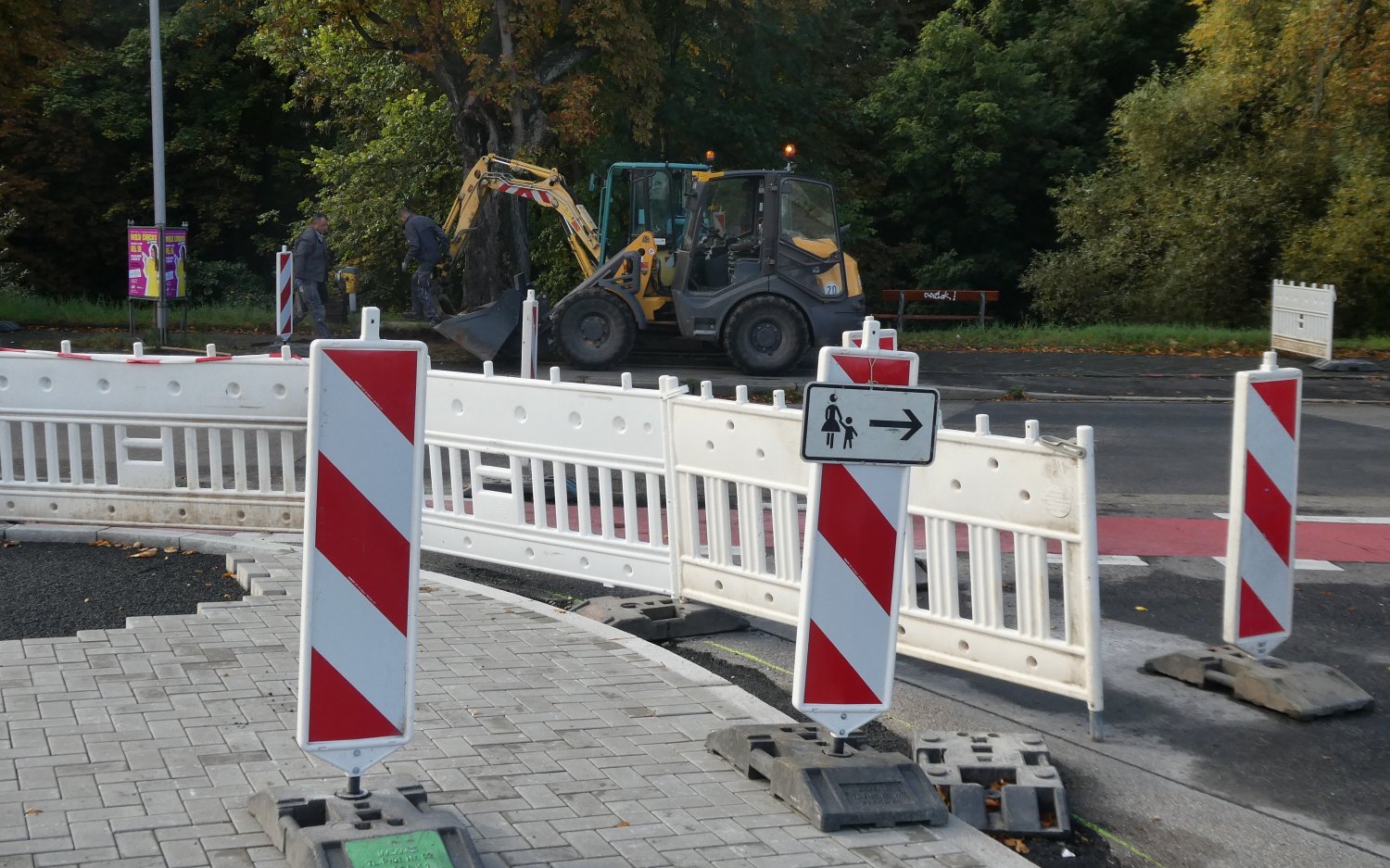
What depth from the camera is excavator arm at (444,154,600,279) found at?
2159cm

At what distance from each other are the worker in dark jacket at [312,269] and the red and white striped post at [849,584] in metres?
17.9

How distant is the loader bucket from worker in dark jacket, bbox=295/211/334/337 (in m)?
2.95

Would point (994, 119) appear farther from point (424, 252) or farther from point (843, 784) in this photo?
point (843, 784)

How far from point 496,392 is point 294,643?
2180 millimetres

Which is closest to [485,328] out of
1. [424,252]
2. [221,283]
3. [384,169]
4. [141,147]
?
[424,252]

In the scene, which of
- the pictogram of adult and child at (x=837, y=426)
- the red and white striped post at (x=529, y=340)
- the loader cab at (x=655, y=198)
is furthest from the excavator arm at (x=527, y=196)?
the pictogram of adult and child at (x=837, y=426)

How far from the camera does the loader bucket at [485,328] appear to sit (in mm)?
19594

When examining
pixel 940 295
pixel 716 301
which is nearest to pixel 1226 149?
pixel 940 295

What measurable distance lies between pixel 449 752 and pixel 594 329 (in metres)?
14.9

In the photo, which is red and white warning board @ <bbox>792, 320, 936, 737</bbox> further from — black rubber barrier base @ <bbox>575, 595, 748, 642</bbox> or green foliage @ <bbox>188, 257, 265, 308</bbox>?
green foliage @ <bbox>188, 257, 265, 308</bbox>

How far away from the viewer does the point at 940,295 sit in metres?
31.2

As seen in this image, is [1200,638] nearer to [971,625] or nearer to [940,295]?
[971,625]

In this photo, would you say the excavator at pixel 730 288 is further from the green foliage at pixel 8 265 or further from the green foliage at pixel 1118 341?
the green foliage at pixel 8 265

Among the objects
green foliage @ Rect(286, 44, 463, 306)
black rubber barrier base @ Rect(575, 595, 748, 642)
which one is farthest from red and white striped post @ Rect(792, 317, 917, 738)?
green foliage @ Rect(286, 44, 463, 306)
